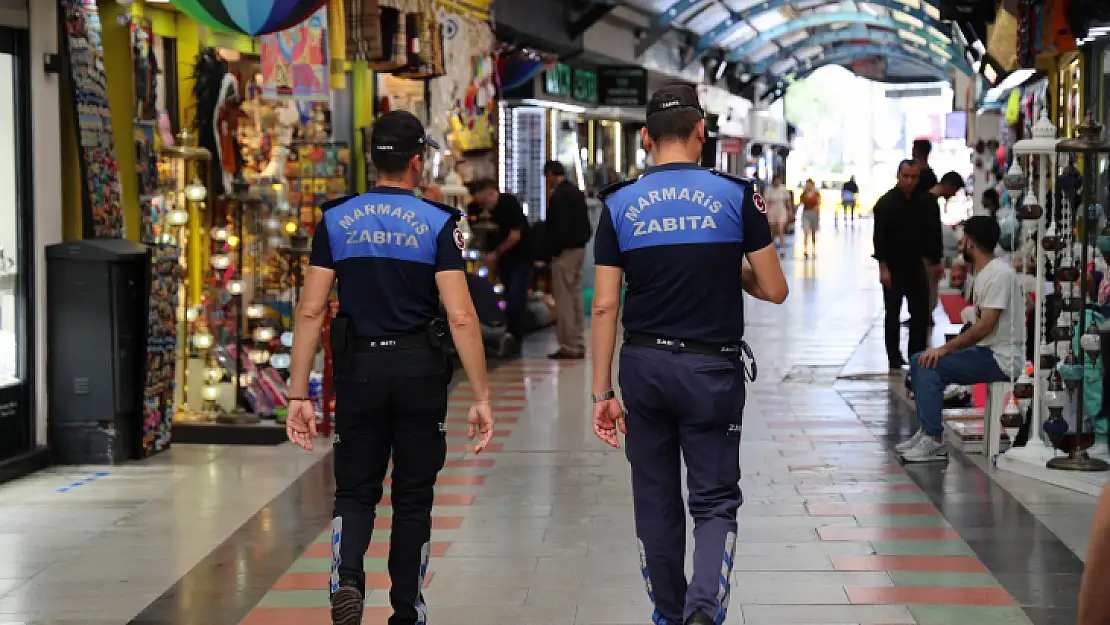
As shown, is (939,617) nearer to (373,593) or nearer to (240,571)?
(373,593)

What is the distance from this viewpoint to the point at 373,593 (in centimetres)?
554

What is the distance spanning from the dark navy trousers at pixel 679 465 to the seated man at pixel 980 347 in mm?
3573

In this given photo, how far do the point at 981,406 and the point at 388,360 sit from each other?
6302 millimetres

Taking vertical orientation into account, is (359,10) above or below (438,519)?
above

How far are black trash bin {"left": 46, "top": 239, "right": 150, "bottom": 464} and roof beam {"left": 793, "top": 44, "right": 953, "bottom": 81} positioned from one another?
129ft

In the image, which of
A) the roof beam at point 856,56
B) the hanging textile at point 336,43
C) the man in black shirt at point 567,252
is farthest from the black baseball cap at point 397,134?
the roof beam at point 856,56

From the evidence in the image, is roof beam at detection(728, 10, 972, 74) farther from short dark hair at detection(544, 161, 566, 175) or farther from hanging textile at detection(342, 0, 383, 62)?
hanging textile at detection(342, 0, 383, 62)

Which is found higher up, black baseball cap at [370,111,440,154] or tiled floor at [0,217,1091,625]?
black baseball cap at [370,111,440,154]

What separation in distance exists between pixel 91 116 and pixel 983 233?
4636 millimetres

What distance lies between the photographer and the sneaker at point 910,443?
8.07 m

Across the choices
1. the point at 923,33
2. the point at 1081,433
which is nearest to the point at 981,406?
the point at 1081,433

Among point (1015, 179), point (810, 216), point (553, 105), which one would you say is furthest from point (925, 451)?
point (810, 216)

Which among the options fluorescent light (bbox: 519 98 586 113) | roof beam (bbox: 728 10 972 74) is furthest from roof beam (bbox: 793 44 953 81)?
fluorescent light (bbox: 519 98 586 113)

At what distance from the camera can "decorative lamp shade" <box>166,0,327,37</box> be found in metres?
6.91
